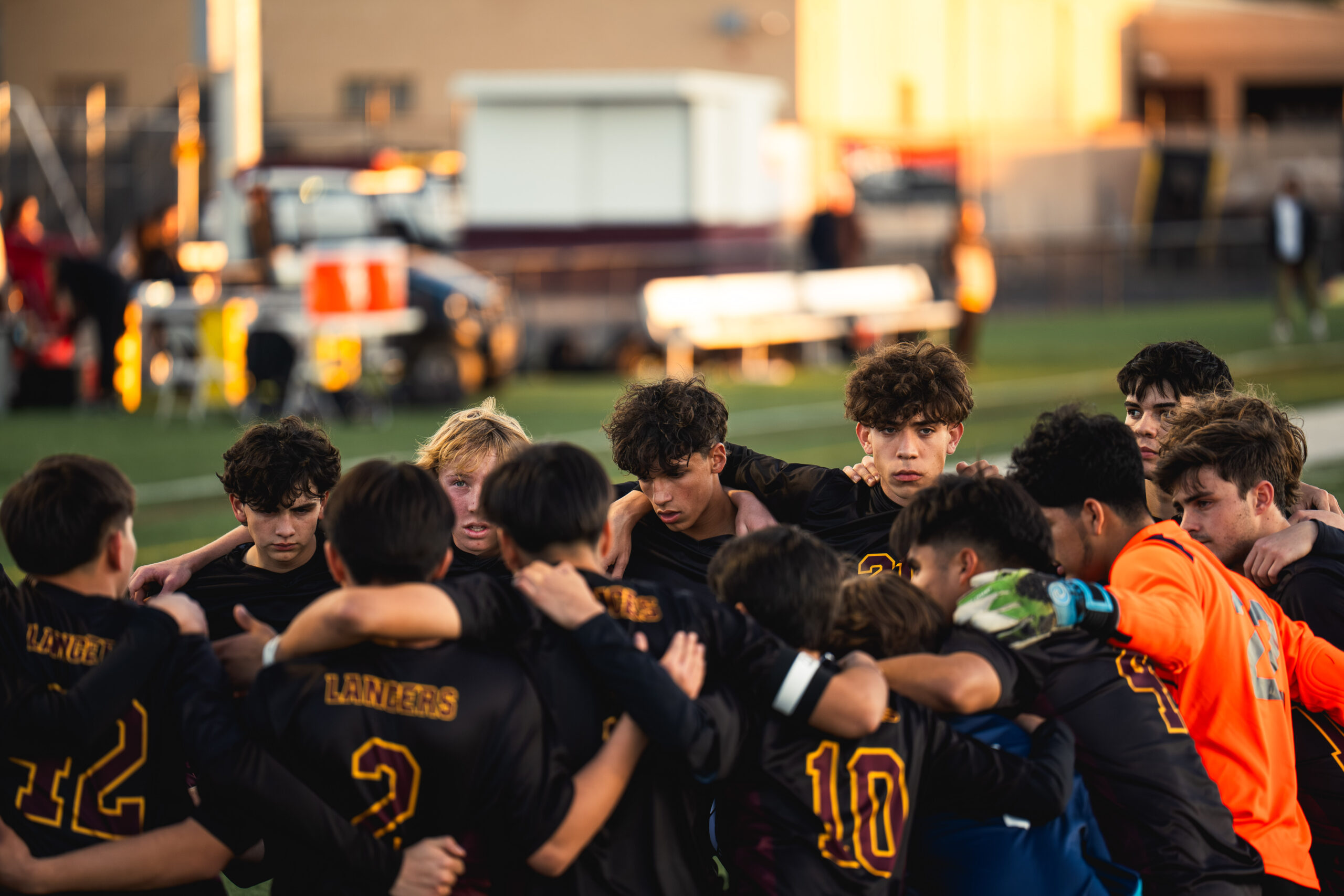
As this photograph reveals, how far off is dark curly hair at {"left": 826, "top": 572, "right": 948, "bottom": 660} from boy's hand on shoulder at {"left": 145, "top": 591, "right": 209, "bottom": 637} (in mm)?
1203

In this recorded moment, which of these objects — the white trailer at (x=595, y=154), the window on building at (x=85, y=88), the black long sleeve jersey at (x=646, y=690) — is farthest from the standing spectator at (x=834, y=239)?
the window on building at (x=85, y=88)

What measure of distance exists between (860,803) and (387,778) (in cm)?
86

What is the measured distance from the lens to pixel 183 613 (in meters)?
2.80

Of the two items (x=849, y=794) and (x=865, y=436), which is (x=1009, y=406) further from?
(x=849, y=794)

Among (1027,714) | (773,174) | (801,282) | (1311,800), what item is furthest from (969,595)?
(773,174)

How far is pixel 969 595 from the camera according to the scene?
3029 mm

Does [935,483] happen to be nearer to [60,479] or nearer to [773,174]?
[60,479]

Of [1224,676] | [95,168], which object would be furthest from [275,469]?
[95,168]

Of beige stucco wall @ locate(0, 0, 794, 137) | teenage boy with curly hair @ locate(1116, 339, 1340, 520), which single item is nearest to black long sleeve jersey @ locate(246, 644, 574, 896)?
teenage boy with curly hair @ locate(1116, 339, 1340, 520)

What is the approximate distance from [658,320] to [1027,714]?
14.2 meters

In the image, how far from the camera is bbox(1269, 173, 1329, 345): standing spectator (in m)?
21.2

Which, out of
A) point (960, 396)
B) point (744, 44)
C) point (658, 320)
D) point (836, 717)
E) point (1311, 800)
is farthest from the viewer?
point (744, 44)

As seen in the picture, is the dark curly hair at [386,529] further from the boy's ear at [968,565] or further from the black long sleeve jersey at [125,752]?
the boy's ear at [968,565]

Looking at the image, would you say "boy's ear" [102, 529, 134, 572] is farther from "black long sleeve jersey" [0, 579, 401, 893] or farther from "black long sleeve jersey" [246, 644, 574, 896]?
"black long sleeve jersey" [246, 644, 574, 896]
